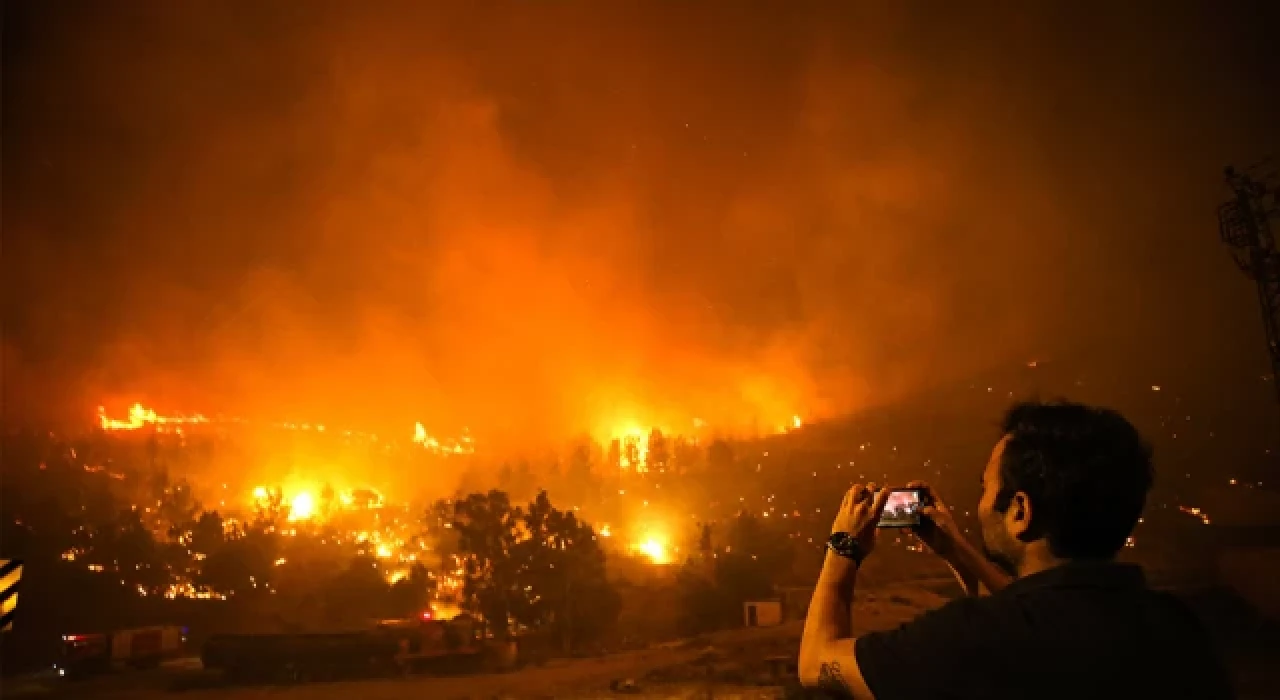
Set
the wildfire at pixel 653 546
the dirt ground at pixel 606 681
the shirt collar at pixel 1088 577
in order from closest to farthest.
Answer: the shirt collar at pixel 1088 577
the dirt ground at pixel 606 681
the wildfire at pixel 653 546

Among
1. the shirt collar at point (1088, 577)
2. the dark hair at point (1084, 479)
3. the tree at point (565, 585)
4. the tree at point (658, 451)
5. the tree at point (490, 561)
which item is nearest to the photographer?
the shirt collar at point (1088, 577)

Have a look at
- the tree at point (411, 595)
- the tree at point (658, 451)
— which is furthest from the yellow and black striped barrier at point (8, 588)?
the tree at point (658, 451)

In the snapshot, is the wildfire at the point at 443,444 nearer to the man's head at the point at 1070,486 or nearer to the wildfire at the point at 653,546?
the wildfire at the point at 653,546

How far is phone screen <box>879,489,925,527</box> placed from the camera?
3.11 meters

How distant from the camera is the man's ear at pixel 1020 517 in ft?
7.04

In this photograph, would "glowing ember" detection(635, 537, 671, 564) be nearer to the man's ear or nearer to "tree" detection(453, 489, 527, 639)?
"tree" detection(453, 489, 527, 639)

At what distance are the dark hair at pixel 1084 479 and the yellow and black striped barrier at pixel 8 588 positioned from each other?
9.33m

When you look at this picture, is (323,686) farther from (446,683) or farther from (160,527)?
(160,527)

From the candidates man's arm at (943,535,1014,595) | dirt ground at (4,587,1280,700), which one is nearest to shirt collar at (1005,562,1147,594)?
man's arm at (943,535,1014,595)

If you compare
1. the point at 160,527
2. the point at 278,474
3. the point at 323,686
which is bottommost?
the point at 323,686

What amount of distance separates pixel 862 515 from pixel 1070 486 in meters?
0.68

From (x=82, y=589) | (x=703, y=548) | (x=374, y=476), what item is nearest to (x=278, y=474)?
(x=374, y=476)

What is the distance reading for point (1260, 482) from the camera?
57.1 meters

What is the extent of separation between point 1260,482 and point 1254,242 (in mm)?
56749
